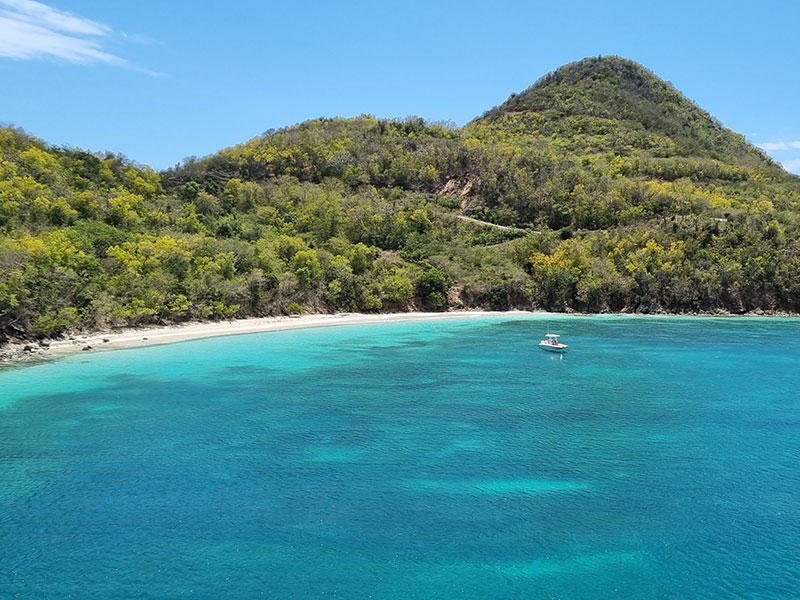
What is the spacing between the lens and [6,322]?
136ft

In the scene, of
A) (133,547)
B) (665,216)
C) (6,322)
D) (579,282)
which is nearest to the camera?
(133,547)

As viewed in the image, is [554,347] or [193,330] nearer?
[554,347]

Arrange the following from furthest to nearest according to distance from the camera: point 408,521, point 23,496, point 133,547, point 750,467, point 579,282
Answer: point 579,282, point 750,467, point 23,496, point 408,521, point 133,547

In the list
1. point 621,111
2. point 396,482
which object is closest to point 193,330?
point 396,482

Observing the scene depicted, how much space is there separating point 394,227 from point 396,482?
2633 inches

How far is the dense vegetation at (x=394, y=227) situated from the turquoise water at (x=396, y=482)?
54.6 feet

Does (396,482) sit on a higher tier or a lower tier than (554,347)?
lower

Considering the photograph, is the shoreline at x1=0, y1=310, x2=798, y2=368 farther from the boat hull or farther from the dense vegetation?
the boat hull

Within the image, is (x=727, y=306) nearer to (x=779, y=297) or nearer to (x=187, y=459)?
(x=779, y=297)

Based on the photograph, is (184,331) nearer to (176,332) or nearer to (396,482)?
(176,332)

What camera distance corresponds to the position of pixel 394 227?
8419cm

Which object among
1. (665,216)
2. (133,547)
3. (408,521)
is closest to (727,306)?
(665,216)

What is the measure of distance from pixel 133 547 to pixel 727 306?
259ft

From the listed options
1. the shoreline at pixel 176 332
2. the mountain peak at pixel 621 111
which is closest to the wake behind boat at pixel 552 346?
the shoreline at pixel 176 332
